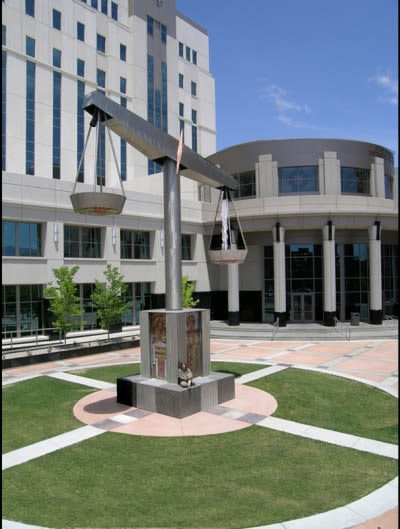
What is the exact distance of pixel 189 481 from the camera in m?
9.73

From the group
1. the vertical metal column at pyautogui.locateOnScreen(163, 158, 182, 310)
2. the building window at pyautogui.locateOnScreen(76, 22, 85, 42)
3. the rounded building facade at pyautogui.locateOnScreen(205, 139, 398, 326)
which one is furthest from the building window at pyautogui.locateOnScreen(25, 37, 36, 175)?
the vertical metal column at pyautogui.locateOnScreen(163, 158, 182, 310)

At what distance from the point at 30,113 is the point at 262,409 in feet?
152

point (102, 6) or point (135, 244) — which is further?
point (102, 6)

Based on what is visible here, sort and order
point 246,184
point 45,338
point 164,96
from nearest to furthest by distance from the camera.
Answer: point 45,338 < point 246,184 < point 164,96

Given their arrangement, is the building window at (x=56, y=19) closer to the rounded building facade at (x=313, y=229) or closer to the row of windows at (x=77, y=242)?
the rounded building facade at (x=313, y=229)

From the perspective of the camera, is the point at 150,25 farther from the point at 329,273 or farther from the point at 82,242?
the point at 329,273

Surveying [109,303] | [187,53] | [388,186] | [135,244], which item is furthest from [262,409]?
[187,53]

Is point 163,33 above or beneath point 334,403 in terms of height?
above

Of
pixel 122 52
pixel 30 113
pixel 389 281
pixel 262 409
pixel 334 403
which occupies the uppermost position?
pixel 122 52

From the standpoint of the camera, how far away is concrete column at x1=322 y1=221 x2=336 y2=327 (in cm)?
3622

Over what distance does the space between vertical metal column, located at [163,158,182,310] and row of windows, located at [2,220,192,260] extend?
17.5 meters

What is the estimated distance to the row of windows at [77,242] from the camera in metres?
30.4

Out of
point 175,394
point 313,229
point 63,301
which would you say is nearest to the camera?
point 175,394

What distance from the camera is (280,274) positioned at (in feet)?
121
